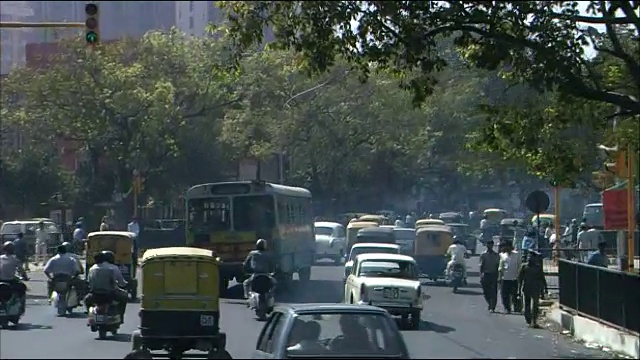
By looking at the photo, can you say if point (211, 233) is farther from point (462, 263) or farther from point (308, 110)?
point (308, 110)

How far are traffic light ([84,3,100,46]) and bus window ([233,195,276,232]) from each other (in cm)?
910

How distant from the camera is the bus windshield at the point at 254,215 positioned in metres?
31.0

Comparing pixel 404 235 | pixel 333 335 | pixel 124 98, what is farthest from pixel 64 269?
pixel 124 98

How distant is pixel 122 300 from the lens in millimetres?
22094

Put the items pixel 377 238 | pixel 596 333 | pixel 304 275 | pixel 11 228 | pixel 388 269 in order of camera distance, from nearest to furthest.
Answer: pixel 596 333, pixel 388 269, pixel 304 275, pixel 377 238, pixel 11 228

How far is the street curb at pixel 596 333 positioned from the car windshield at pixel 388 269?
3255mm

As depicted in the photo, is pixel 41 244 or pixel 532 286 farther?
pixel 41 244

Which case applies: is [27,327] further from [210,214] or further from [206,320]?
[210,214]

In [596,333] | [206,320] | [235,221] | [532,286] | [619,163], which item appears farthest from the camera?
[235,221]

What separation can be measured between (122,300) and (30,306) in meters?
8.02

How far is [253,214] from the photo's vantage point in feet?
102

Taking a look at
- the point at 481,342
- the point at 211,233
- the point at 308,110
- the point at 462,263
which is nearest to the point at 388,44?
the point at 481,342

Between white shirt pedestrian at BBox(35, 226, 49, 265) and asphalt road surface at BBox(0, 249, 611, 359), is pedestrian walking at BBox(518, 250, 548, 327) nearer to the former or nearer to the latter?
asphalt road surface at BBox(0, 249, 611, 359)

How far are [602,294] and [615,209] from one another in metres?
1.60
